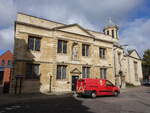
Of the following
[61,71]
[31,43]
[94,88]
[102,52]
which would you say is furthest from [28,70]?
[102,52]

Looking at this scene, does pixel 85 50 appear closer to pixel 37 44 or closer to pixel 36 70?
pixel 37 44

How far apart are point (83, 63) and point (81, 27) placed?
5.90 metres

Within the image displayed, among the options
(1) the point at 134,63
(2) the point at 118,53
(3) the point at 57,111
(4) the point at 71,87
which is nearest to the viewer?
(3) the point at 57,111

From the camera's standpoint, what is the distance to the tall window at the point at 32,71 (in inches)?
690

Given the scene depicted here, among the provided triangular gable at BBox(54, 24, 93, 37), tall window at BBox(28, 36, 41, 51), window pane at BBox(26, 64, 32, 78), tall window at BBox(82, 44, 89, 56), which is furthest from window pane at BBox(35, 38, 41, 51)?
tall window at BBox(82, 44, 89, 56)

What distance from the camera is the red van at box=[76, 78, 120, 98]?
47.7 feet

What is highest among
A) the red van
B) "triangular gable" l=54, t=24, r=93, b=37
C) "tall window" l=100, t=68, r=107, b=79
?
"triangular gable" l=54, t=24, r=93, b=37

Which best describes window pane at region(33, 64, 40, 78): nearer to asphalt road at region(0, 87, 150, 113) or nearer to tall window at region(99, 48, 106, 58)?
asphalt road at region(0, 87, 150, 113)

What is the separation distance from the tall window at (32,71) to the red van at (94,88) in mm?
6048

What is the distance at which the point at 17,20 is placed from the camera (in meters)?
17.8

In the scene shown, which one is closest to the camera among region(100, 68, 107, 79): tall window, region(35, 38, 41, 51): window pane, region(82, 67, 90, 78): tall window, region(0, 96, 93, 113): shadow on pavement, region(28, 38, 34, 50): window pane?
region(0, 96, 93, 113): shadow on pavement

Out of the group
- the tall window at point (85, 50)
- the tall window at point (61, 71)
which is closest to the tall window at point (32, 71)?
the tall window at point (61, 71)

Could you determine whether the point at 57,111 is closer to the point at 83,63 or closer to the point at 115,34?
the point at 83,63

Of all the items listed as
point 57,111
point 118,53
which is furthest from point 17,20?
point 118,53
